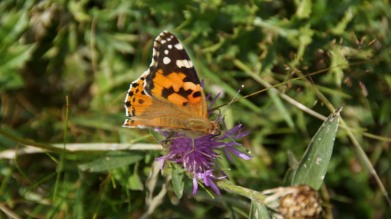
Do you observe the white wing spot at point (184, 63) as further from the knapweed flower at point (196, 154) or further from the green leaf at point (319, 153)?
the green leaf at point (319, 153)

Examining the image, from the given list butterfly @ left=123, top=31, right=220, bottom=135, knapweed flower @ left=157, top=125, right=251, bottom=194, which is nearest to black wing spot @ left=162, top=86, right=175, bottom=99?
butterfly @ left=123, top=31, right=220, bottom=135

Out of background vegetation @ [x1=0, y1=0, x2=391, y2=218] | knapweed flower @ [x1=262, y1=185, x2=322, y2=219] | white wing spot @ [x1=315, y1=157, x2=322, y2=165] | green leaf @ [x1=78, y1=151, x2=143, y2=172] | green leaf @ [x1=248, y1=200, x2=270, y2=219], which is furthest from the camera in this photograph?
background vegetation @ [x1=0, y1=0, x2=391, y2=218]

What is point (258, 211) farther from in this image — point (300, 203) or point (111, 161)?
point (111, 161)

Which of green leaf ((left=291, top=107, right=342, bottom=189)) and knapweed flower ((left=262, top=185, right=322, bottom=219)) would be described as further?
green leaf ((left=291, top=107, right=342, bottom=189))

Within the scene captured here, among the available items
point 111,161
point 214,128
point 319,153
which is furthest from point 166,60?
point 319,153

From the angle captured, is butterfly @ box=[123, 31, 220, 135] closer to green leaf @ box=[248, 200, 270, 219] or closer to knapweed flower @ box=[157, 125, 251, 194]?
knapweed flower @ box=[157, 125, 251, 194]

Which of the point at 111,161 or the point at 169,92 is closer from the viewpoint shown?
the point at 169,92

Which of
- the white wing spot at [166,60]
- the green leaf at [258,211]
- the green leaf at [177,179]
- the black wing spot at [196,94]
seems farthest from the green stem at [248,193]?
the white wing spot at [166,60]

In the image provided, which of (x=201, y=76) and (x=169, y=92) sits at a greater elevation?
(x=169, y=92)
